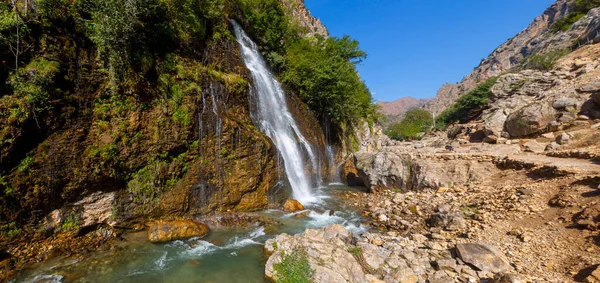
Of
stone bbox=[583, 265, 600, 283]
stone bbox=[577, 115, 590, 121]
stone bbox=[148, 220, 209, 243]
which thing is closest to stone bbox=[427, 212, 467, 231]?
stone bbox=[583, 265, 600, 283]

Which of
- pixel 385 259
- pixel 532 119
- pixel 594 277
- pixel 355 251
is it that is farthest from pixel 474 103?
pixel 355 251

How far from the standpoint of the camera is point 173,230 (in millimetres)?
8016

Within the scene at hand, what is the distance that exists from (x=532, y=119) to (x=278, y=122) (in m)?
17.5

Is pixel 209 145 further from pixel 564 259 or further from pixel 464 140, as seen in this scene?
pixel 464 140

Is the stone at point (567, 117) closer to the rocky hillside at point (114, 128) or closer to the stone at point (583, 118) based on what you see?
the stone at point (583, 118)

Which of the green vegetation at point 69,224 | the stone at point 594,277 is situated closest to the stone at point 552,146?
the stone at point 594,277

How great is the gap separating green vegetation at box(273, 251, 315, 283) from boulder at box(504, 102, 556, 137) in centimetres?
1929

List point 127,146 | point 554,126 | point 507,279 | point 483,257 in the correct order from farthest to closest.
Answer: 1. point 554,126
2. point 127,146
3. point 483,257
4. point 507,279

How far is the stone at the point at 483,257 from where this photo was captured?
5.70m

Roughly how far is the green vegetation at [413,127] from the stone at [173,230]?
53916mm

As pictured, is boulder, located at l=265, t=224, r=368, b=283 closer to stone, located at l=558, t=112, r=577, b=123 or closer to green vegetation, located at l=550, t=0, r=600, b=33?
stone, located at l=558, t=112, r=577, b=123

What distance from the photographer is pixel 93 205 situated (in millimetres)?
7598

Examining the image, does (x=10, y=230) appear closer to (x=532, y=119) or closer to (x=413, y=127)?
(x=532, y=119)

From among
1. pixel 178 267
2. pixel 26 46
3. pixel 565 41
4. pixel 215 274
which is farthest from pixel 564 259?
pixel 565 41
